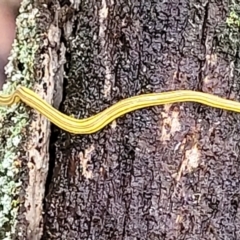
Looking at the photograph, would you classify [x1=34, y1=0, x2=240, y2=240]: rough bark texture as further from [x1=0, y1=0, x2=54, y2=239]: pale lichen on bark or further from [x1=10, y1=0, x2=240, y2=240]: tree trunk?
[x1=0, y1=0, x2=54, y2=239]: pale lichen on bark

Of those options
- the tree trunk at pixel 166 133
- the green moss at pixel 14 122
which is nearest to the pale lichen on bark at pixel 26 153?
the green moss at pixel 14 122

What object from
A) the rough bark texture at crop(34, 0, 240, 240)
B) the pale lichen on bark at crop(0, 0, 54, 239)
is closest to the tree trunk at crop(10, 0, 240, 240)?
the rough bark texture at crop(34, 0, 240, 240)

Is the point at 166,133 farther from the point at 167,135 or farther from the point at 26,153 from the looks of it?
the point at 26,153

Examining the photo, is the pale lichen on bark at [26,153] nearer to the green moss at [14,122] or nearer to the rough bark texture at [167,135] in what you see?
the green moss at [14,122]

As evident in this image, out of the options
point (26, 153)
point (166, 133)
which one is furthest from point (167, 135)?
point (26, 153)

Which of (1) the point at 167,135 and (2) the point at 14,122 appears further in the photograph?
(2) the point at 14,122

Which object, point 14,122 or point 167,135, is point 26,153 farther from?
point 167,135
